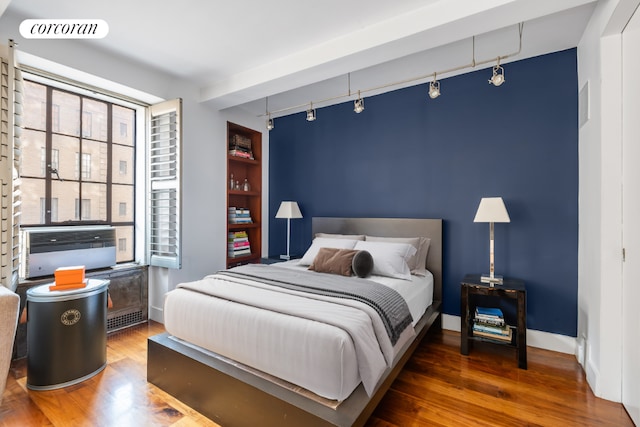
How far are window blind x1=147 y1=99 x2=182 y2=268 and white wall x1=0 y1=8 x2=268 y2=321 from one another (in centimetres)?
14

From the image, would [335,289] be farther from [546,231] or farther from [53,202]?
[53,202]

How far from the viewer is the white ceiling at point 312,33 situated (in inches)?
85.7

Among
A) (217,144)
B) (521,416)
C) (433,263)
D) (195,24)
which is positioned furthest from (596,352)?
(217,144)

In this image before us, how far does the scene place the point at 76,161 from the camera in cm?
306

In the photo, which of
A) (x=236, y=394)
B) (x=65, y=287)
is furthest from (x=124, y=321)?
(x=236, y=394)

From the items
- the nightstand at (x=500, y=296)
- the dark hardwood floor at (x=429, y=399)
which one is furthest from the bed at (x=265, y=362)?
the nightstand at (x=500, y=296)

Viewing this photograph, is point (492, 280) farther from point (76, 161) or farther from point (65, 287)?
point (76, 161)

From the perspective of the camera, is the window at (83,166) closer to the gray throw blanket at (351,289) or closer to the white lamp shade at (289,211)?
the gray throw blanket at (351,289)

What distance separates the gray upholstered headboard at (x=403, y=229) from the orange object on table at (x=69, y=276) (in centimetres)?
259

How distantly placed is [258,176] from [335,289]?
9.62 feet

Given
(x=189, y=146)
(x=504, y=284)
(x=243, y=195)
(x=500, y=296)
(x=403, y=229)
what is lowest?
(x=500, y=296)

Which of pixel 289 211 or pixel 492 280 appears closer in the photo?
pixel 492 280

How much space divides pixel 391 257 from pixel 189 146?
2.62 meters

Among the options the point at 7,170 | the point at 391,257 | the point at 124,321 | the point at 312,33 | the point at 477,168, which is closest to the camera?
the point at 7,170
